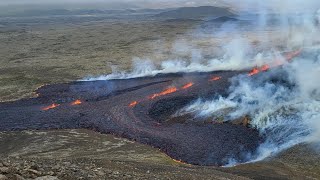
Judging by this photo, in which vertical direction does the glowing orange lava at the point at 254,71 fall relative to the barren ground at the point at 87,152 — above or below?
above

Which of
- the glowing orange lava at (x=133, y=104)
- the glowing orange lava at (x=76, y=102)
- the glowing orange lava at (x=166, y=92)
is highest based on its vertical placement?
the glowing orange lava at (x=166, y=92)

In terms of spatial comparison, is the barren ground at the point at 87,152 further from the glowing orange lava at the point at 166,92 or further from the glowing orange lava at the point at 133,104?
the glowing orange lava at the point at 166,92

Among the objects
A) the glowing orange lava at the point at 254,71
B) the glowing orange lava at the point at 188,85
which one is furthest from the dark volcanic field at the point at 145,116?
the glowing orange lava at the point at 254,71

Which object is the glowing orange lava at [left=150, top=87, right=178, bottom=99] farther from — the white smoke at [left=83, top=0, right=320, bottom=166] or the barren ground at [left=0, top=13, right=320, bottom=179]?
the barren ground at [left=0, top=13, right=320, bottom=179]

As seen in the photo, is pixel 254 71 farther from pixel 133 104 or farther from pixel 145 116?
pixel 145 116

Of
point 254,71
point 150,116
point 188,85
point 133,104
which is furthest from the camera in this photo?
point 254,71

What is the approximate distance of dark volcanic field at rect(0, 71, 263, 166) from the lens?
35125 mm

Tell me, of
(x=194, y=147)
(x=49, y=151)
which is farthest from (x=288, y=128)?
(x=49, y=151)

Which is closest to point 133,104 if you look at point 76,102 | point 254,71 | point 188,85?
point 76,102

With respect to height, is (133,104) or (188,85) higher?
(188,85)

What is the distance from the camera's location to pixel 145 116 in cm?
4266

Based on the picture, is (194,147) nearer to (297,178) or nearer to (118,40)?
(297,178)

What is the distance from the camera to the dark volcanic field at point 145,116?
3512 cm

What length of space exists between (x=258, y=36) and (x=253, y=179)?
9651cm
